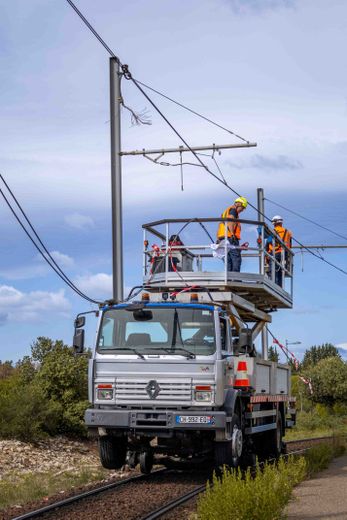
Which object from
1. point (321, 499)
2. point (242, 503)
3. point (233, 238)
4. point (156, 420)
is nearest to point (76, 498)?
point (156, 420)

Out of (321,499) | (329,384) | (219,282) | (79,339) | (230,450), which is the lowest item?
(321,499)

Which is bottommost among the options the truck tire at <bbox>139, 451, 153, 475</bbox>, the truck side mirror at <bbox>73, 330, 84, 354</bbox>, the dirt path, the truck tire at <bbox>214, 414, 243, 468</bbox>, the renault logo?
the dirt path

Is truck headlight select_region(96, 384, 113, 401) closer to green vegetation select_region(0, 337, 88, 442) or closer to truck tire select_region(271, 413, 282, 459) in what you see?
truck tire select_region(271, 413, 282, 459)

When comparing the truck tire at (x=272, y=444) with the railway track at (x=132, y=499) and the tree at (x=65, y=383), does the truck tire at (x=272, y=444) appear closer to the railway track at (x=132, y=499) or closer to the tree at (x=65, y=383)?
the railway track at (x=132, y=499)

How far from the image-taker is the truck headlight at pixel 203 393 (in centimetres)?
1406

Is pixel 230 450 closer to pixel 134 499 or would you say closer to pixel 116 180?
pixel 134 499

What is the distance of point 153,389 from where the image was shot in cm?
1421

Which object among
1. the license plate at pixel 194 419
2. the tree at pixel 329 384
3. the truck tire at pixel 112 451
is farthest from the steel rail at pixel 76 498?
the tree at pixel 329 384

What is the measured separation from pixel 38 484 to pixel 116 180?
22.4 ft

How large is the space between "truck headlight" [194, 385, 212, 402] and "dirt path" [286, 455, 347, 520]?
2.01 meters

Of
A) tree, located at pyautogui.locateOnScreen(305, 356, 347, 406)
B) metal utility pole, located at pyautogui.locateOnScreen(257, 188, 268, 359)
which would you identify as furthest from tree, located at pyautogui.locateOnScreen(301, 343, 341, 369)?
metal utility pole, located at pyautogui.locateOnScreen(257, 188, 268, 359)

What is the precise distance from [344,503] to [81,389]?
16.0 metres

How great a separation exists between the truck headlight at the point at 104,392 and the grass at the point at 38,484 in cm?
169

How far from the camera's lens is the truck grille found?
1413cm
